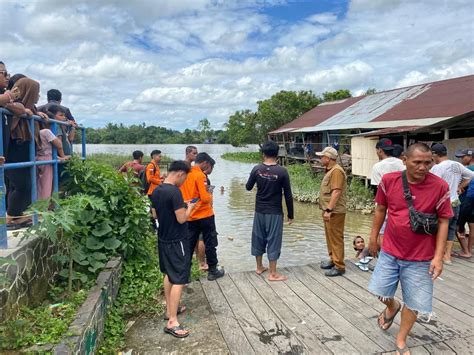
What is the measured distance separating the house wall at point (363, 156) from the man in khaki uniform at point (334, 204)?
10233 millimetres

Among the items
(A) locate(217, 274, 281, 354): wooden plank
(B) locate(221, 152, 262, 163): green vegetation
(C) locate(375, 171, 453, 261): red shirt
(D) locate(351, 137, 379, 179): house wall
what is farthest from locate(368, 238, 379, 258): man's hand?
(B) locate(221, 152, 262, 163): green vegetation

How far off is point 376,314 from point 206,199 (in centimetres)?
220

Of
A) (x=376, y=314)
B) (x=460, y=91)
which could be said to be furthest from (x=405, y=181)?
(x=460, y=91)

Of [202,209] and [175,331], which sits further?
[202,209]

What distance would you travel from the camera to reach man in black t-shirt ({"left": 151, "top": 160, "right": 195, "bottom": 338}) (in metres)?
3.35

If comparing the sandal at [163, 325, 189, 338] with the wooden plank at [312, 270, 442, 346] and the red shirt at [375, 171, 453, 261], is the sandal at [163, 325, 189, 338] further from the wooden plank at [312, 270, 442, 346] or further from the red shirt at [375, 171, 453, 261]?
the red shirt at [375, 171, 453, 261]

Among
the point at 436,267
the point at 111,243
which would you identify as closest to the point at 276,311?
the point at 436,267

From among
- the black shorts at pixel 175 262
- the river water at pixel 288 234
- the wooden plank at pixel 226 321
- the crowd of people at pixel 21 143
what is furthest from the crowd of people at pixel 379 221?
the river water at pixel 288 234

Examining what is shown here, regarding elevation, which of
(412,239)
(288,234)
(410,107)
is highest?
(410,107)

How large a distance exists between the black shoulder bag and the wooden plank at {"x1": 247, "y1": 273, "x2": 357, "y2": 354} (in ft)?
3.75

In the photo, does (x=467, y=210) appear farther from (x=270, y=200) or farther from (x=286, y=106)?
(x=286, y=106)

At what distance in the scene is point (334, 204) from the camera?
15.1ft

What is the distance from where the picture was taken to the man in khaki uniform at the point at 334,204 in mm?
4594

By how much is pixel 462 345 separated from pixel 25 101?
450 cm
